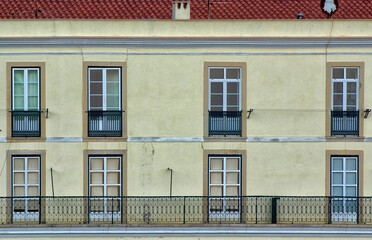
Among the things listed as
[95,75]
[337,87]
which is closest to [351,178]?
[337,87]

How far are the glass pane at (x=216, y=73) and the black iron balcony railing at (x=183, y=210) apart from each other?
4025mm

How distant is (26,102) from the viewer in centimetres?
3797

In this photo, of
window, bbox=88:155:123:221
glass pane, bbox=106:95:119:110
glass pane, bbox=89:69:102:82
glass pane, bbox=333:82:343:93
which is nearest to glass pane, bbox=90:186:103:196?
window, bbox=88:155:123:221

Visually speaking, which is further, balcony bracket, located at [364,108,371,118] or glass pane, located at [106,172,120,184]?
glass pane, located at [106,172,120,184]

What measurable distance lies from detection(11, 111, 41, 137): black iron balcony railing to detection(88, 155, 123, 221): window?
208 cm

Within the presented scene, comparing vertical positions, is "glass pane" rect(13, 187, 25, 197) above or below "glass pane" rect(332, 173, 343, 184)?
below

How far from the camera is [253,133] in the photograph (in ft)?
125

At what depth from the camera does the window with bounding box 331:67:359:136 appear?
38250mm

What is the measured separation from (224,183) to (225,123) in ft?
6.59

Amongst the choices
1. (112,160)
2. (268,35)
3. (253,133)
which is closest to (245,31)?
(268,35)

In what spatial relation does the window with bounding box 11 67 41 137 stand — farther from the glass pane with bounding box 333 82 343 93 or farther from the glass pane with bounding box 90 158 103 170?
the glass pane with bounding box 333 82 343 93

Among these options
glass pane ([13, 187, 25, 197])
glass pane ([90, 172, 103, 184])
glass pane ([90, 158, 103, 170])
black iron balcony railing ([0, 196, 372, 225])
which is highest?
glass pane ([90, 158, 103, 170])

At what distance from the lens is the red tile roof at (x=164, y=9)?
42.6 m

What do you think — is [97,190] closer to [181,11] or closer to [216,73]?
[216,73]
